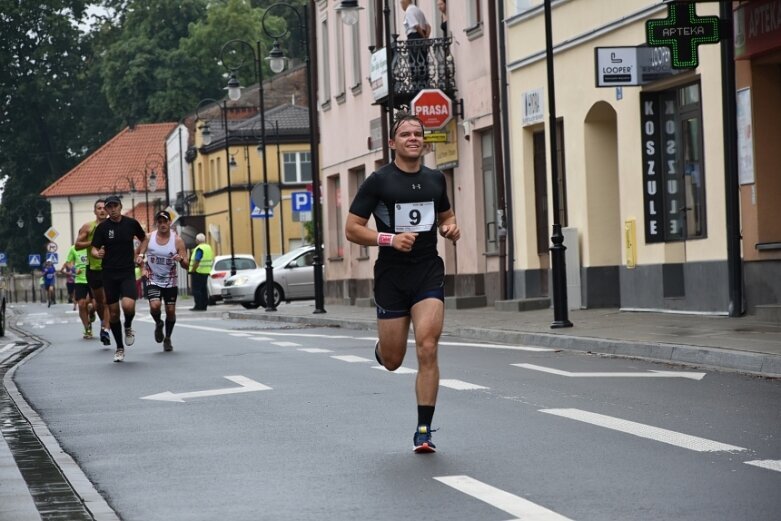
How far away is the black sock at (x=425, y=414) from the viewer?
9938 millimetres

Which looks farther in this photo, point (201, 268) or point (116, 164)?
point (116, 164)

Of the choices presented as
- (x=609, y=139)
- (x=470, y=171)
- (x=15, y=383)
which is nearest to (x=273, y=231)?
(x=470, y=171)

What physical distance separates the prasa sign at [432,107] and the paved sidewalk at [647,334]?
226 inches

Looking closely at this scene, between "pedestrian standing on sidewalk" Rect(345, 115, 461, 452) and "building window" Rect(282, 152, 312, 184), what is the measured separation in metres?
68.3

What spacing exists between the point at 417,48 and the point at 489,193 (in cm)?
346

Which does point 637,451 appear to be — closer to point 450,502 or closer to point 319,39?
point 450,502

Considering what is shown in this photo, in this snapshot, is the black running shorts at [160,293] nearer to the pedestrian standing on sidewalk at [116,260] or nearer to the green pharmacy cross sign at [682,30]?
the pedestrian standing on sidewalk at [116,260]

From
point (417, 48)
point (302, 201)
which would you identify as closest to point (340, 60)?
point (302, 201)

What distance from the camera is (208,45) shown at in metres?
92.0

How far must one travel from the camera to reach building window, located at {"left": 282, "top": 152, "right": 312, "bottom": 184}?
78438 millimetres

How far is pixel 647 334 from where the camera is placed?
19172 millimetres

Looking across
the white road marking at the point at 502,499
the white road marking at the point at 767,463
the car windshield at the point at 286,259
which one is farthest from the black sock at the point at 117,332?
the car windshield at the point at 286,259

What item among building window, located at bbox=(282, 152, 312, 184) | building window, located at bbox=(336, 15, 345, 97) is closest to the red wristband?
building window, located at bbox=(336, 15, 345, 97)

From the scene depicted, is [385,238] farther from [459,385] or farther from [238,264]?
[238,264]
